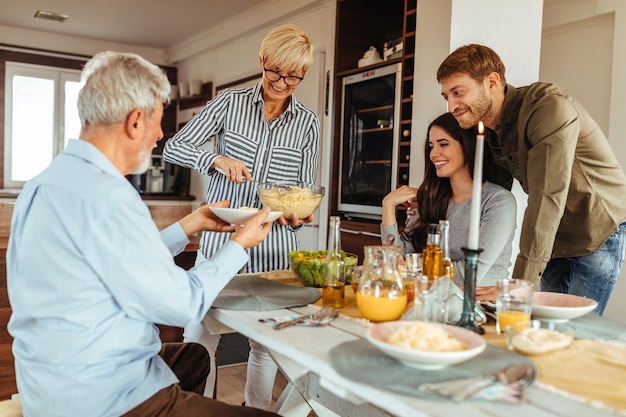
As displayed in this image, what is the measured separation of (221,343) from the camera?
149 inches

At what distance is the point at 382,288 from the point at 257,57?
4.77 meters

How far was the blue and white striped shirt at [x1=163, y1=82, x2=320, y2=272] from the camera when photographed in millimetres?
2176

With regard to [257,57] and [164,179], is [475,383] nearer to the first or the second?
[257,57]

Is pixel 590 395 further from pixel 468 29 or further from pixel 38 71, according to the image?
pixel 38 71

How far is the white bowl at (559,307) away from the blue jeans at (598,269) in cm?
74

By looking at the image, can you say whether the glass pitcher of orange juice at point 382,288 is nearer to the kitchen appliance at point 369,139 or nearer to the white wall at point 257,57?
the kitchen appliance at point 369,139

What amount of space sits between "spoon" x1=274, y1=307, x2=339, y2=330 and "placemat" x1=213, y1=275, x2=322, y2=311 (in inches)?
5.2

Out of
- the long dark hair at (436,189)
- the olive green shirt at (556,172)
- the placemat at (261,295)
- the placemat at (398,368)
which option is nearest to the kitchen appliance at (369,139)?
the long dark hair at (436,189)

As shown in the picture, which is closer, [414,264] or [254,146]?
[414,264]

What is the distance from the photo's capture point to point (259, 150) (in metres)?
2.23

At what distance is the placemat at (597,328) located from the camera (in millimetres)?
1266

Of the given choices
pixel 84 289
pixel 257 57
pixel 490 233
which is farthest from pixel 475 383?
pixel 257 57

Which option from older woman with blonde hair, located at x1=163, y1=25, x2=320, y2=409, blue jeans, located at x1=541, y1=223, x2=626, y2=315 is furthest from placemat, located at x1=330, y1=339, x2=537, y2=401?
blue jeans, located at x1=541, y1=223, x2=626, y2=315

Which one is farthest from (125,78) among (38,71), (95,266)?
(38,71)
